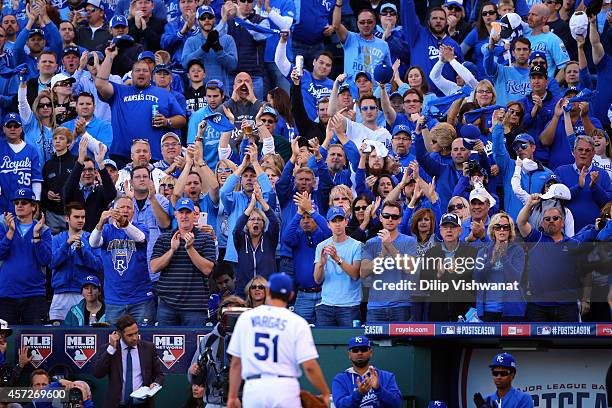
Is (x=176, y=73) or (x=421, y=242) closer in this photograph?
(x=421, y=242)

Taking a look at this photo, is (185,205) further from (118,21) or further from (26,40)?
(26,40)

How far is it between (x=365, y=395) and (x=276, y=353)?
Answer: 7.77 ft

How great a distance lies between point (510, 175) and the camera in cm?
1680

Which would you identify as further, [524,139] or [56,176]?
[56,176]

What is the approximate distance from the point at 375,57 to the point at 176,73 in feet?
8.92

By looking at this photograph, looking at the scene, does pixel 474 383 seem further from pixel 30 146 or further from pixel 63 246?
pixel 30 146

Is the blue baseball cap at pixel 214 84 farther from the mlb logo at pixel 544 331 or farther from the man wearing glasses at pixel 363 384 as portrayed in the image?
the mlb logo at pixel 544 331

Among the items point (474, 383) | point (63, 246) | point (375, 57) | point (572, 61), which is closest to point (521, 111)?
point (572, 61)

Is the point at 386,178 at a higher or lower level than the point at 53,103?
lower

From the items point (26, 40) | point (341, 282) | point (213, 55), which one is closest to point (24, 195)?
point (341, 282)

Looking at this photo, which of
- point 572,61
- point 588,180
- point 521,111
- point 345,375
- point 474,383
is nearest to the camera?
point 345,375

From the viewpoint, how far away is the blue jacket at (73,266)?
15875 millimetres

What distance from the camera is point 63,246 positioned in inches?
627

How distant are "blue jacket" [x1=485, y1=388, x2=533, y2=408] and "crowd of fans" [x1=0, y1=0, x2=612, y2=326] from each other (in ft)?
3.53
